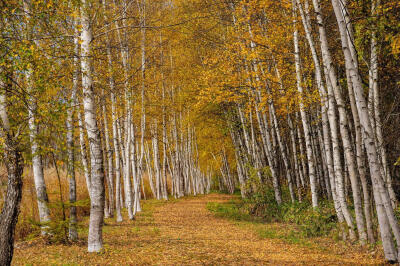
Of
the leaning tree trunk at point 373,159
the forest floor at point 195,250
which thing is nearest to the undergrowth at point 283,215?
the forest floor at point 195,250

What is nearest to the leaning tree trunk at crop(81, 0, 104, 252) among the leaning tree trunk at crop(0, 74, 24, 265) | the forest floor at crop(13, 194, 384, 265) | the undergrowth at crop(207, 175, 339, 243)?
the forest floor at crop(13, 194, 384, 265)

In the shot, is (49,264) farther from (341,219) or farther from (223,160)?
(223,160)

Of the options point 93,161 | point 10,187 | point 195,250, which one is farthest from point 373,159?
point 10,187

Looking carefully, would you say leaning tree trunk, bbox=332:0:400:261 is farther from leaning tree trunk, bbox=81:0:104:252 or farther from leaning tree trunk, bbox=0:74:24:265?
leaning tree trunk, bbox=0:74:24:265

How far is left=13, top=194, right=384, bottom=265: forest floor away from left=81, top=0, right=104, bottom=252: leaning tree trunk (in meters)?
0.43

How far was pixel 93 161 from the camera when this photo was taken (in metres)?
7.92

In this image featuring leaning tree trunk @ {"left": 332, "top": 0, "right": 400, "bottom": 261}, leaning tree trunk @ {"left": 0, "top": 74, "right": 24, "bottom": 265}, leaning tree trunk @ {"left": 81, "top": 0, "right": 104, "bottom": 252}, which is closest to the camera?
leaning tree trunk @ {"left": 0, "top": 74, "right": 24, "bottom": 265}

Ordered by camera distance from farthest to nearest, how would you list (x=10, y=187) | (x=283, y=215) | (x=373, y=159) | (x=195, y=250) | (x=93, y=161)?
(x=283, y=215) → (x=195, y=250) → (x=93, y=161) → (x=373, y=159) → (x=10, y=187)

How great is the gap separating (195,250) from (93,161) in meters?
3.30

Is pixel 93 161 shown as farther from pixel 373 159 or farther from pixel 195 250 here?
pixel 373 159

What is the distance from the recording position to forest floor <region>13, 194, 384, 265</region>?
22.5ft

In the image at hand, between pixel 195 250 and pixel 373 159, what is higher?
pixel 373 159

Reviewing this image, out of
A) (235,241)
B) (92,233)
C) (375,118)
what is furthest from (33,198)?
(375,118)

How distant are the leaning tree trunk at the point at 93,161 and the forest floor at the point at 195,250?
1.41 feet
